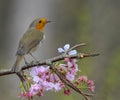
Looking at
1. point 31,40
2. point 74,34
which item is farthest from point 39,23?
point 74,34

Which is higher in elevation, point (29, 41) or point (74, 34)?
point (29, 41)

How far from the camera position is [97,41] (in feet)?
50.9

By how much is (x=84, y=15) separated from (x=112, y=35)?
2.74ft

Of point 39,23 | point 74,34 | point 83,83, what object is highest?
point 83,83

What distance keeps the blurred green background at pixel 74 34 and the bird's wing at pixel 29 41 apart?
343cm

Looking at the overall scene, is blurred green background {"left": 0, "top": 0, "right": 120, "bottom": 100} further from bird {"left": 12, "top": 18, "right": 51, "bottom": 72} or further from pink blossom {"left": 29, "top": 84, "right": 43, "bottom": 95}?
pink blossom {"left": 29, "top": 84, "right": 43, "bottom": 95}

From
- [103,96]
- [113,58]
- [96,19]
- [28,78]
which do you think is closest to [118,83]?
[113,58]

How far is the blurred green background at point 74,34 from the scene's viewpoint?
11.9 meters

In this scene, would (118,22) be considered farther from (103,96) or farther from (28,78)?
(28,78)

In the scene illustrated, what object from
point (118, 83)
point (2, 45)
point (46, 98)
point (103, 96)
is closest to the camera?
point (103, 96)

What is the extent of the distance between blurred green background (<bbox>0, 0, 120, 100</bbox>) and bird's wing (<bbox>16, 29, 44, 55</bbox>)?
343 centimetres

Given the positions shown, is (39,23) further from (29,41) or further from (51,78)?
(51,78)

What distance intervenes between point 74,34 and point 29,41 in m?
10.9

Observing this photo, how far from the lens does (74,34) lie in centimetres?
1611
